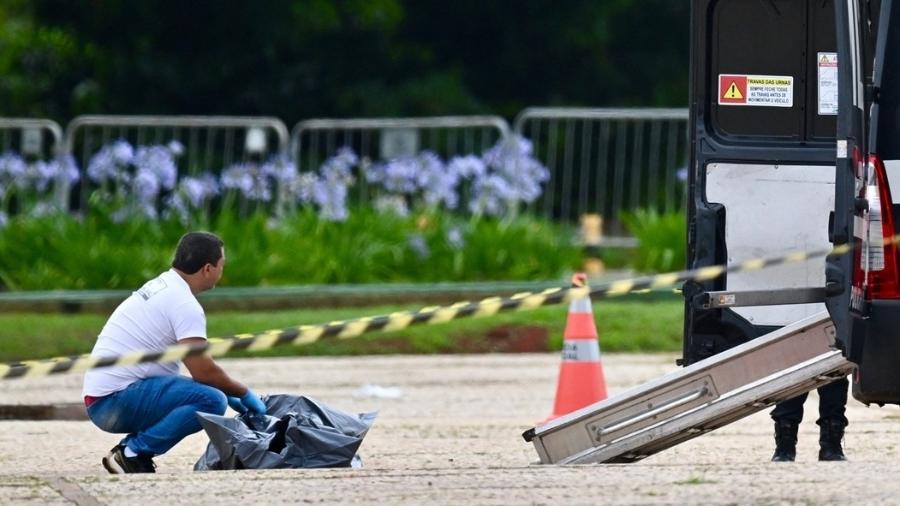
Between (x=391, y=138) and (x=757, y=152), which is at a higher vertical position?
(x=757, y=152)

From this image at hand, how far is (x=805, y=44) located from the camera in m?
9.03

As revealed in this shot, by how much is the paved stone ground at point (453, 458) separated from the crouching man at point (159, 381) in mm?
293

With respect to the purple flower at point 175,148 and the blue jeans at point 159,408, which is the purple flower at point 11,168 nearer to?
the purple flower at point 175,148

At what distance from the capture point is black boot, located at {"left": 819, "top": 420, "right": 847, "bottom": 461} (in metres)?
8.66

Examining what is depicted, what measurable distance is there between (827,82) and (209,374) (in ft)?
9.77

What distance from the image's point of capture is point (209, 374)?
8344 mm

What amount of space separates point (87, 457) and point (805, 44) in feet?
12.0

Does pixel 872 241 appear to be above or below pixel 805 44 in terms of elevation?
below

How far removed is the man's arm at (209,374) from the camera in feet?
27.2

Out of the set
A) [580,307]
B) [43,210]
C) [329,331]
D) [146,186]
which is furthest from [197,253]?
[43,210]

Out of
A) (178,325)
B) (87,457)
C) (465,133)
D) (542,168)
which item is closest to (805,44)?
(178,325)

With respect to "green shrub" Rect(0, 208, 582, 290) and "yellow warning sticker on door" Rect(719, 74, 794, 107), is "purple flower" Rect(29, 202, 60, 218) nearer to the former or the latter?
"green shrub" Rect(0, 208, 582, 290)

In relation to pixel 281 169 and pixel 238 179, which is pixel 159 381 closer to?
pixel 238 179

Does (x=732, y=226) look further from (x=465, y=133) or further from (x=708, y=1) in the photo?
(x=465, y=133)
